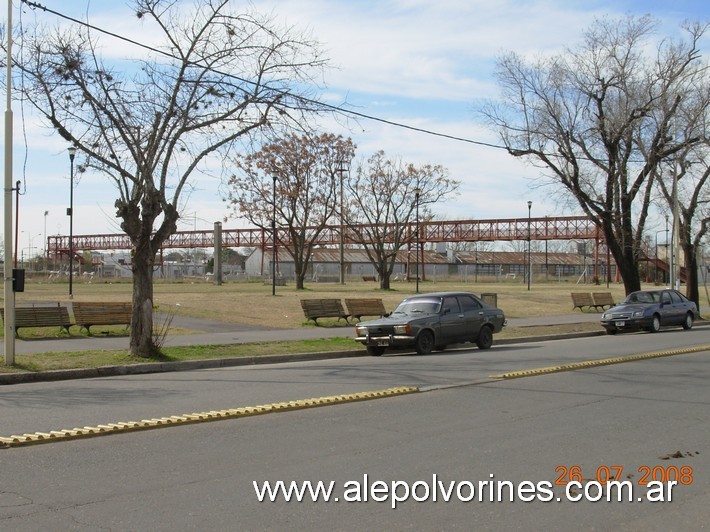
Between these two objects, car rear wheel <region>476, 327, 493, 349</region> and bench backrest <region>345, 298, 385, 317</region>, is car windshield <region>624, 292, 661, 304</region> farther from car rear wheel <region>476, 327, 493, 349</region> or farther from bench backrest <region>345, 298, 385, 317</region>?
bench backrest <region>345, 298, 385, 317</region>

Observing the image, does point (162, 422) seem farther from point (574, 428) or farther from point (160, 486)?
point (574, 428)

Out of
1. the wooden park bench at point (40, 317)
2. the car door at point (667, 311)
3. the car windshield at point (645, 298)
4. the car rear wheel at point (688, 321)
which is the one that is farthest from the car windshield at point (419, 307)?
the car rear wheel at point (688, 321)

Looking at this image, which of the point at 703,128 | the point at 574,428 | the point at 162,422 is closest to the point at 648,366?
the point at 574,428

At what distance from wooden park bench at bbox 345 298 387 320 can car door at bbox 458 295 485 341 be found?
25.9 feet

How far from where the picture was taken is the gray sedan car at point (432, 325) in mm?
18062

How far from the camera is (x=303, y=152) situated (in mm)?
54625

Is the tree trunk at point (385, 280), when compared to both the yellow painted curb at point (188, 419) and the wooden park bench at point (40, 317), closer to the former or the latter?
the wooden park bench at point (40, 317)

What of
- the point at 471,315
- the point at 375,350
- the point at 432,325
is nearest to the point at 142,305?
the point at 375,350

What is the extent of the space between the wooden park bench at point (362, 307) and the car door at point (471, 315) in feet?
25.9

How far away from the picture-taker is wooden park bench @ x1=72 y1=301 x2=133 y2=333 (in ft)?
68.8

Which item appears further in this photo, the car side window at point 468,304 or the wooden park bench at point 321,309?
the wooden park bench at point 321,309

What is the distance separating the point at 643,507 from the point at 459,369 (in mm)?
8704

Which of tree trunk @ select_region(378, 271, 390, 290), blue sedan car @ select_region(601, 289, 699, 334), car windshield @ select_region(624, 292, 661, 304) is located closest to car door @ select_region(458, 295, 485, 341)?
blue sedan car @ select_region(601, 289, 699, 334)

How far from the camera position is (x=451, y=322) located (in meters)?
19.0
